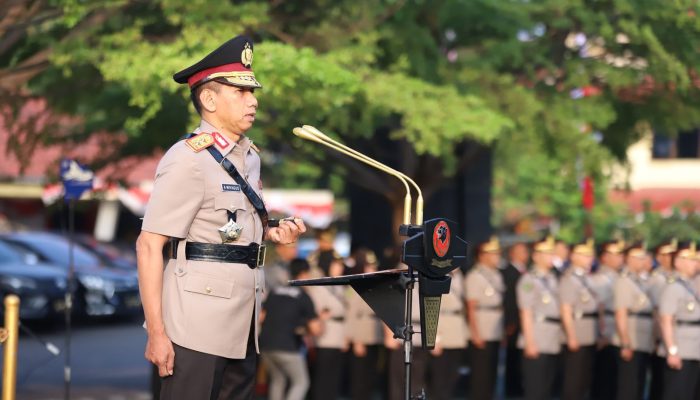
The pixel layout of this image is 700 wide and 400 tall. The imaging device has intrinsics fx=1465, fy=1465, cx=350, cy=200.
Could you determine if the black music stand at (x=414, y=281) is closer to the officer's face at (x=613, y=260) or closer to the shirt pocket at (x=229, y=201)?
the shirt pocket at (x=229, y=201)

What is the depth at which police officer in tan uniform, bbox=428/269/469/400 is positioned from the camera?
13.4 metres

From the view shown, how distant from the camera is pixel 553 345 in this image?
13445 mm

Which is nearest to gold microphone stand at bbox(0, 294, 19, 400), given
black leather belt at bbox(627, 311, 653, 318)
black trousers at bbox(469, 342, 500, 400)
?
black trousers at bbox(469, 342, 500, 400)

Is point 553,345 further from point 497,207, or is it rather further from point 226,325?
point 497,207

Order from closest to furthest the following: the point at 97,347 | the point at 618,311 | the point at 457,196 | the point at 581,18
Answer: the point at 618,311 → the point at 581,18 → the point at 457,196 → the point at 97,347

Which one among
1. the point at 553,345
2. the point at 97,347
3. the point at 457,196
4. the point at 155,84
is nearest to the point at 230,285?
the point at 155,84

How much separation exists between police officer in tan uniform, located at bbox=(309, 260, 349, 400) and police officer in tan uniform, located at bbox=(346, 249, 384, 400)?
289mm

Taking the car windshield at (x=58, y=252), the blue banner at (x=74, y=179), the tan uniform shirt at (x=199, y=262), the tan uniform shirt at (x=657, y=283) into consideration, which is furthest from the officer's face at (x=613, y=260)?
the car windshield at (x=58, y=252)

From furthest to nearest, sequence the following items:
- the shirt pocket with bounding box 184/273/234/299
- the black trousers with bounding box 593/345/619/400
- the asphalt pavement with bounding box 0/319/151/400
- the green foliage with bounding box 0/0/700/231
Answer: the asphalt pavement with bounding box 0/319/151/400, the black trousers with bounding box 593/345/619/400, the green foliage with bounding box 0/0/700/231, the shirt pocket with bounding box 184/273/234/299

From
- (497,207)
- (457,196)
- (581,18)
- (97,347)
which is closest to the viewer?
(581,18)

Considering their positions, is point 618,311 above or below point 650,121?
below

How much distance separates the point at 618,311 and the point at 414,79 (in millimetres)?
2887

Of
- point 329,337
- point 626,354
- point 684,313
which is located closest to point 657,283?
point 626,354

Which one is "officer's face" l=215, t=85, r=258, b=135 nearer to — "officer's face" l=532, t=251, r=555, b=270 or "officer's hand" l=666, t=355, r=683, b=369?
"officer's hand" l=666, t=355, r=683, b=369
